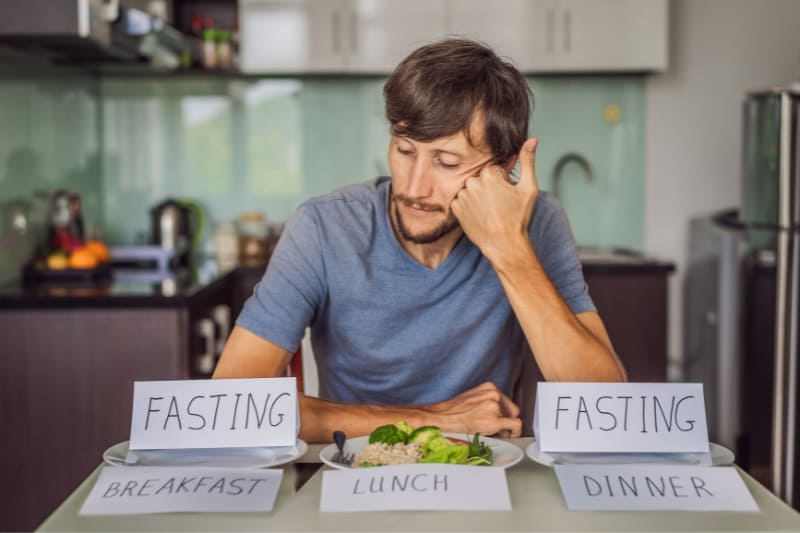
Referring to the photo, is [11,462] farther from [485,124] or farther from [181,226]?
[485,124]

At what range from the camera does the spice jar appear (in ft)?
12.6

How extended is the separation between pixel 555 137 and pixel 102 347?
2.11 m

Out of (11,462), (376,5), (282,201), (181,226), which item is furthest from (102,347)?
(376,5)

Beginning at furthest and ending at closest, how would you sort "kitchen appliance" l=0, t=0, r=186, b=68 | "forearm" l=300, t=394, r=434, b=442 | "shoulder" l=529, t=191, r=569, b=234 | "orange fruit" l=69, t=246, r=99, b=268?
"orange fruit" l=69, t=246, r=99, b=268
"kitchen appliance" l=0, t=0, r=186, b=68
"shoulder" l=529, t=191, r=569, b=234
"forearm" l=300, t=394, r=434, b=442

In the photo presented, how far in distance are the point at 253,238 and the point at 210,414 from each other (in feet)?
9.03

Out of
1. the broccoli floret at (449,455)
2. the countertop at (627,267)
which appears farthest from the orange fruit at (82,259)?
the broccoli floret at (449,455)

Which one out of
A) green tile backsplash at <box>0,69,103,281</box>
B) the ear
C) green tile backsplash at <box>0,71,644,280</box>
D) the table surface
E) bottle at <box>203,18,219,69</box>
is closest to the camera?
the table surface

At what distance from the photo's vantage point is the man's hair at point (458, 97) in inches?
62.3

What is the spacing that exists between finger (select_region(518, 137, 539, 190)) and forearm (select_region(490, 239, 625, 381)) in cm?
12

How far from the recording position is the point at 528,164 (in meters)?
1.58

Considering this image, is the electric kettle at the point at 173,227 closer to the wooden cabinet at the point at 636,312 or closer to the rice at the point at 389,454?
the wooden cabinet at the point at 636,312

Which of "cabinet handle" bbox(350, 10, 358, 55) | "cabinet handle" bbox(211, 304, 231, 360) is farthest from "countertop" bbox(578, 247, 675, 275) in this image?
"cabinet handle" bbox(211, 304, 231, 360)

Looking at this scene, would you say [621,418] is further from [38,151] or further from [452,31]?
[452,31]

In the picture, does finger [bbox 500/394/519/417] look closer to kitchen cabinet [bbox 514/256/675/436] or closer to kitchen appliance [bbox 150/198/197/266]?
kitchen cabinet [bbox 514/256/675/436]
